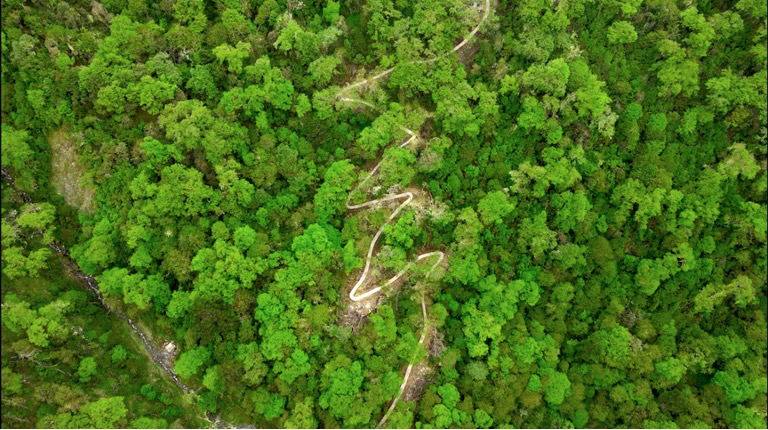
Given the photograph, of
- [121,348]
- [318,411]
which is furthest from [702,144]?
[121,348]

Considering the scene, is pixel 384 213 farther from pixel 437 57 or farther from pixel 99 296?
pixel 99 296

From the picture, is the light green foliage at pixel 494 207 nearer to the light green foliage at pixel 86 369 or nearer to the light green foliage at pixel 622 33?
the light green foliage at pixel 622 33

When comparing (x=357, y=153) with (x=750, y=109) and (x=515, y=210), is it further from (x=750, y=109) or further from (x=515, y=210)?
(x=750, y=109)

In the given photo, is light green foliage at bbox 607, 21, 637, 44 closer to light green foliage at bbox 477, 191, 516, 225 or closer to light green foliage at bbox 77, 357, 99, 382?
light green foliage at bbox 477, 191, 516, 225

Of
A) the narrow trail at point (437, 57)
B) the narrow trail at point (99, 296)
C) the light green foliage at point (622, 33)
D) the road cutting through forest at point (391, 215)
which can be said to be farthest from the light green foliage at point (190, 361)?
the light green foliage at point (622, 33)

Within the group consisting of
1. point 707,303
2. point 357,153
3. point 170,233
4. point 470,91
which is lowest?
point 707,303
